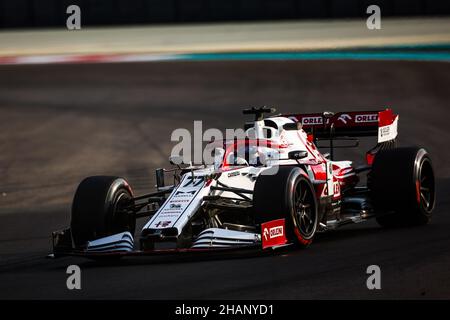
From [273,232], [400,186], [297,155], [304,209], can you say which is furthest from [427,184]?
[273,232]

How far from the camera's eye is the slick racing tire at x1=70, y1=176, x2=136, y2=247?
1097cm

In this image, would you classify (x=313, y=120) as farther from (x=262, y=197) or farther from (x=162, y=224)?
(x=162, y=224)

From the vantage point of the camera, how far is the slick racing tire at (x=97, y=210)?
10969 millimetres

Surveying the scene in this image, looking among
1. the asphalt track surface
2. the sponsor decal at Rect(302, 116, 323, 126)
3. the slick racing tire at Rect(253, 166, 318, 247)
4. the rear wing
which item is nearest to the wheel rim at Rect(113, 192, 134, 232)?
the asphalt track surface

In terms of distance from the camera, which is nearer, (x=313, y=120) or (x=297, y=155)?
(x=297, y=155)

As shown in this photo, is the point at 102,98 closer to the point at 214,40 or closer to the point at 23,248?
the point at 214,40

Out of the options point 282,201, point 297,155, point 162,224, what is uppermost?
point 297,155

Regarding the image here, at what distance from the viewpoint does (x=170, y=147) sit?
754 inches

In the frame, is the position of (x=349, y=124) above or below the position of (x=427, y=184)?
above

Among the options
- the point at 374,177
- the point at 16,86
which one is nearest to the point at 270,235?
the point at 374,177

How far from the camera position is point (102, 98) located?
2395 centimetres

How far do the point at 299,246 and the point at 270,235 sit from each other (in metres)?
0.64

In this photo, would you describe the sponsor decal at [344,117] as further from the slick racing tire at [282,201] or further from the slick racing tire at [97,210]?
the slick racing tire at [97,210]

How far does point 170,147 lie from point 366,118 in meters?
6.27
